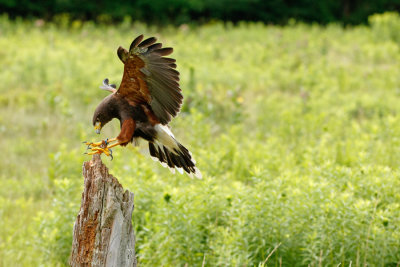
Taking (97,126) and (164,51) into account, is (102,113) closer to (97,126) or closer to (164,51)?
(97,126)

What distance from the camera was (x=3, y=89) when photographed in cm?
976

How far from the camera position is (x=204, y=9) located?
1964cm

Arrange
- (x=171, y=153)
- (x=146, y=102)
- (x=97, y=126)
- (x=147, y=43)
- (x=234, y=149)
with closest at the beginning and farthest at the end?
(x=147, y=43) < (x=97, y=126) < (x=146, y=102) < (x=171, y=153) < (x=234, y=149)

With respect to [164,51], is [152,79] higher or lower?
lower

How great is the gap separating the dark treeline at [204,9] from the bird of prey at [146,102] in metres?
15.2

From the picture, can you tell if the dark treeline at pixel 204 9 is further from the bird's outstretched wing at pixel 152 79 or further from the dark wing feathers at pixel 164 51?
the dark wing feathers at pixel 164 51

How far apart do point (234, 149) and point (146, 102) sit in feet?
9.90

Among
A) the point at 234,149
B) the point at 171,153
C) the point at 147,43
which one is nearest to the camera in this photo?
the point at 147,43

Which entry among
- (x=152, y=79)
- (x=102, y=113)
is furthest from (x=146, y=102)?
(x=102, y=113)

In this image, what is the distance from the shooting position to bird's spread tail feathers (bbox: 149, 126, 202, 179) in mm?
3607

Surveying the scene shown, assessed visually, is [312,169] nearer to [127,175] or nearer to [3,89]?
[127,175]

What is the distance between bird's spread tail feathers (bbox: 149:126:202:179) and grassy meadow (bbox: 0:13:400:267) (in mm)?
299

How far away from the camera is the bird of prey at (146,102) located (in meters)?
3.19

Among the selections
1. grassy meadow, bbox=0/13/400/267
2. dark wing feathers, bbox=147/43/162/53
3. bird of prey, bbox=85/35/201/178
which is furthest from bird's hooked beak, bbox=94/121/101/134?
grassy meadow, bbox=0/13/400/267
